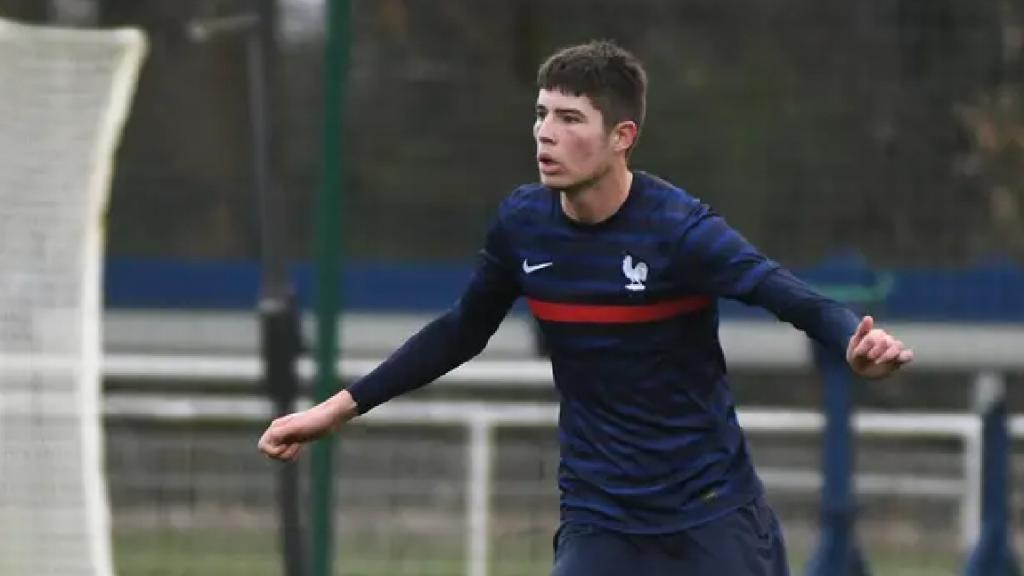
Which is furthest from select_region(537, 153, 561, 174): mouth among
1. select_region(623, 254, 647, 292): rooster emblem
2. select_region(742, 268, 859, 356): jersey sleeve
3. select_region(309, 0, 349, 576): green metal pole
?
select_region(309, 0, 349, 576): green metal pole

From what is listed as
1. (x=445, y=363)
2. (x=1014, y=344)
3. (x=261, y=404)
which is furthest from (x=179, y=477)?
(x=445, y=363)

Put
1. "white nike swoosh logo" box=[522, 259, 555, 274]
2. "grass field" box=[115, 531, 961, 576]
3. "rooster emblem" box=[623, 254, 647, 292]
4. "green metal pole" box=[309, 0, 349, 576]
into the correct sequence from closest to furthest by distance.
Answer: "rooster emblem" box=[623, 254, 647, 292] < "white nike swoosh logo" box=[522, 259, 555, 274] < "green metal pole" box=[309, 0, 349, 576] < "grass field" box=[115, 531, 961, 576]

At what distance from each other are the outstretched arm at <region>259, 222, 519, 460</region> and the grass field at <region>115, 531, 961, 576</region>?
12.4ft

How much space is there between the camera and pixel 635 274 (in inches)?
191

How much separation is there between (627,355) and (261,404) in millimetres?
4066

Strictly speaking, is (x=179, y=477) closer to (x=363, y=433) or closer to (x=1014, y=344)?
(x=363, y=433)

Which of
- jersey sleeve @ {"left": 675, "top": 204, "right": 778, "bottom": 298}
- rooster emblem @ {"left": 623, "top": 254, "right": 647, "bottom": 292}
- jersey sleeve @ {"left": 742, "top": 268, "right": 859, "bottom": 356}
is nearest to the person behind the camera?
jersey sleeve @ {"left": 742, "top": 268, "right": 859, "bottom": 356}

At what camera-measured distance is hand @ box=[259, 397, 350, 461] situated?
16.4ft

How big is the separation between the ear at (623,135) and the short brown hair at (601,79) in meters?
0.01

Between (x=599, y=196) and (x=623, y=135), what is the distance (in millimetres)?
145

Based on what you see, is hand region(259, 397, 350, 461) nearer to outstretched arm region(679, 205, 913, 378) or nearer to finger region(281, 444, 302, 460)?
finger region(281, 444, 302, 460)

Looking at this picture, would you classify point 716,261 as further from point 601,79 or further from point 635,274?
point 601,79

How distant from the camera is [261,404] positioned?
8.77 metres

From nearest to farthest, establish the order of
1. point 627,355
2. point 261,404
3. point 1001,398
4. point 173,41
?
1. point 627,355
2. point 1001,398
3. point 261,404
4. point 173,41
